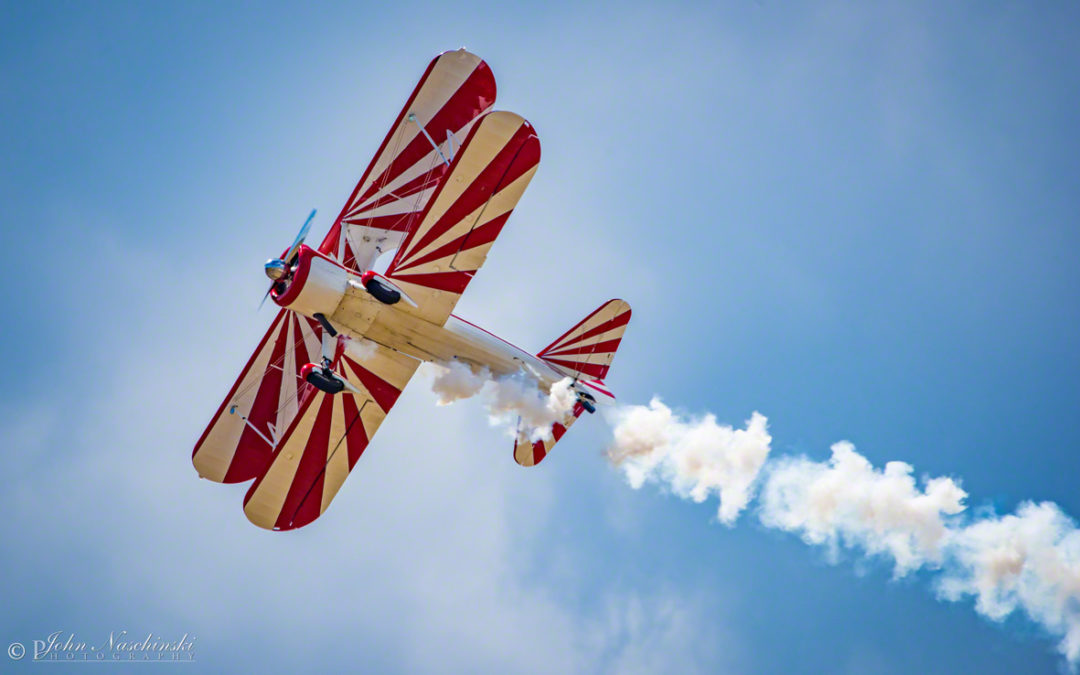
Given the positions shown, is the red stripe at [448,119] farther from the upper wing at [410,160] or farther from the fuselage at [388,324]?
the fuselage at [388,324]

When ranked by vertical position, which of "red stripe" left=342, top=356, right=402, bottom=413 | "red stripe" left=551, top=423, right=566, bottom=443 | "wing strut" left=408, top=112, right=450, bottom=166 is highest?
"wing strut" left=408, top=112, right=450, bottom=166

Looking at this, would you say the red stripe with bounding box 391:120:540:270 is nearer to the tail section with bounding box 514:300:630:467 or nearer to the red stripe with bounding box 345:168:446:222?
the red stripe with bounding box 345:168:446:222

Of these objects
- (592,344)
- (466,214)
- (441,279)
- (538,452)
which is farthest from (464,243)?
(538,452)

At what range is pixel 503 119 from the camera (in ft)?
43.8

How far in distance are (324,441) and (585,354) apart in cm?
521

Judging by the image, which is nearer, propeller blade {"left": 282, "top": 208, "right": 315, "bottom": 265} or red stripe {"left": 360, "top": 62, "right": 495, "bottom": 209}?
propeller blade {"left": 282, "top": 208, "right": 315, "bottom": 265}

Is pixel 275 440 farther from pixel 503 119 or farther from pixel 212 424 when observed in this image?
pixel 503 119

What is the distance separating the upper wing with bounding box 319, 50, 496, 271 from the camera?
1638 cm

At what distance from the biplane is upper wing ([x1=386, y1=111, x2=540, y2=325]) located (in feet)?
0.07

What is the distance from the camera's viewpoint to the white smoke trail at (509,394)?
1516 cm

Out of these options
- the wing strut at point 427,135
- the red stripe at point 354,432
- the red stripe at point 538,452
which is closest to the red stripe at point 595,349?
the red stripe at point 538,452

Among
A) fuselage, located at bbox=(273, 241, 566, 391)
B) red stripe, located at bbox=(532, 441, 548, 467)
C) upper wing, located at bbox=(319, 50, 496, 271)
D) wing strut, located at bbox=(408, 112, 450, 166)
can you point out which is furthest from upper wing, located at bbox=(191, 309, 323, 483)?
red stripe, located at bbox=(532, 441, 548, 467)

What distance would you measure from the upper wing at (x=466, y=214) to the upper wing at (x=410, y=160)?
7.46ft

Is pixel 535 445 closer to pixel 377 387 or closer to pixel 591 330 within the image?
pixel 591 330
